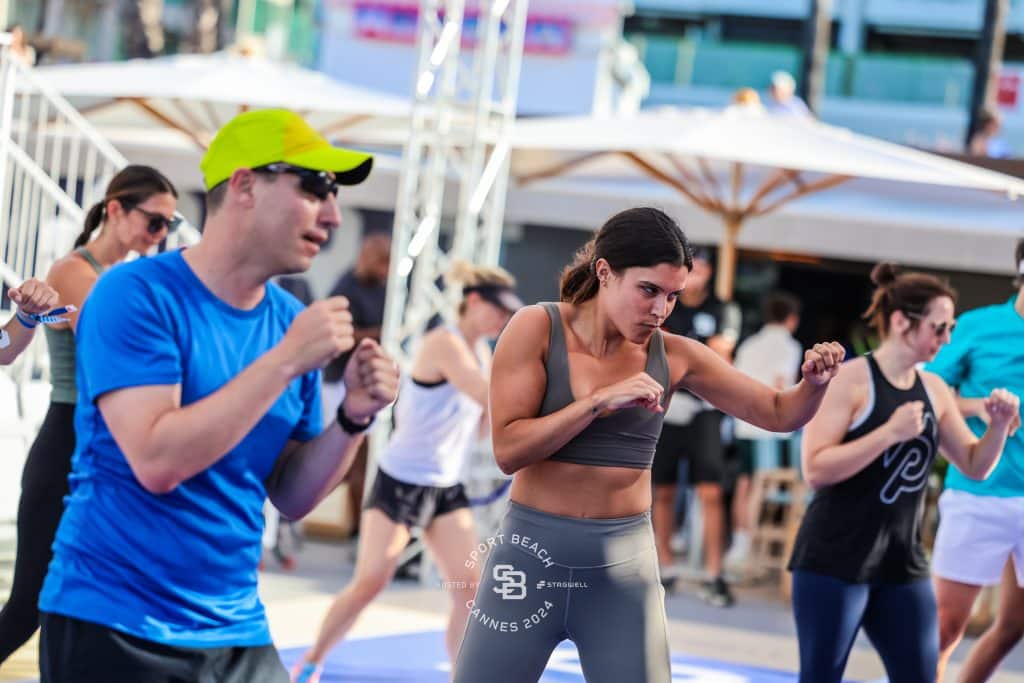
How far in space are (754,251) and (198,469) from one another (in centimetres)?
1285

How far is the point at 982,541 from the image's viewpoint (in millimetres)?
5605

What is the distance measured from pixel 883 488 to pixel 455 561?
1.88 meters

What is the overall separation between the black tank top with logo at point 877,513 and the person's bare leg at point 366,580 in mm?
1839

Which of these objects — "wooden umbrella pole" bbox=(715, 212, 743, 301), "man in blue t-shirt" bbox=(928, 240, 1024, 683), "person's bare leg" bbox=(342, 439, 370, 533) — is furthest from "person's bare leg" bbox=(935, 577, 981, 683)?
"wooden umbrella pole" bbox=(715, 212, 743, 301)

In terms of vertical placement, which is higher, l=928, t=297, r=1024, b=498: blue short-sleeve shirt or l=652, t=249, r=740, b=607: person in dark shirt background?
l=928, t=297, r=1024, b=498: blue short-sleeve shirt

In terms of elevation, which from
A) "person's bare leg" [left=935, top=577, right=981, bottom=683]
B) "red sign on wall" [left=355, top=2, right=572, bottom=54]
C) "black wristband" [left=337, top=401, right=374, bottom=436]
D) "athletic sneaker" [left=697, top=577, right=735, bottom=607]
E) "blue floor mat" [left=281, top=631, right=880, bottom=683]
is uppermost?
"red sign on wall" [left=355, top=2, right=572, bottom=54]

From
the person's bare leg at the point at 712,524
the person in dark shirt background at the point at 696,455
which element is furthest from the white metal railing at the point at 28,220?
Result: the person's bare leg at the point at 712,524

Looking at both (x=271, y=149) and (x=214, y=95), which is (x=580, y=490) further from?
(x=214, y=95)

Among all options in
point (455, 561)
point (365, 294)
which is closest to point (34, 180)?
point (365, 294)

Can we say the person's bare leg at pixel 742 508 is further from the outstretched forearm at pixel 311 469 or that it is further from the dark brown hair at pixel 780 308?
the outstretched forearm at pixel 311 469

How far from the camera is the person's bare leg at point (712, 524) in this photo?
386 inches

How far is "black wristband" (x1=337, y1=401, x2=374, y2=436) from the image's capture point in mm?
2879

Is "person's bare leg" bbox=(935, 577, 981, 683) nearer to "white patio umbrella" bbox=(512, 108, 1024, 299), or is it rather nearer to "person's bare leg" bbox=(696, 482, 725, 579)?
"person's bare leg" bbox=(696, 482, 725, 579)

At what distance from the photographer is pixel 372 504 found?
20.4 feet
